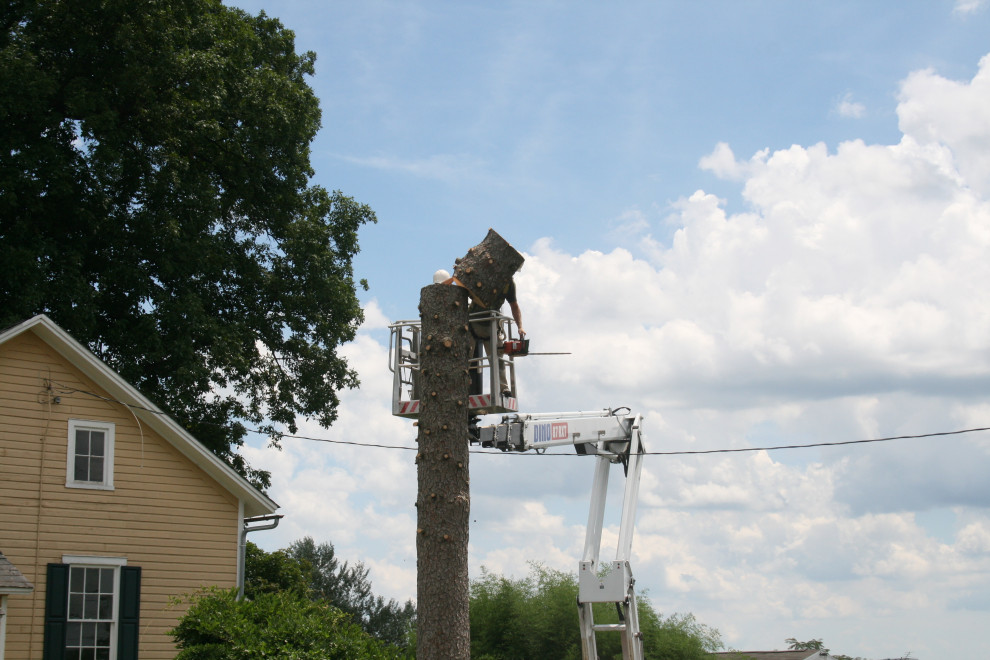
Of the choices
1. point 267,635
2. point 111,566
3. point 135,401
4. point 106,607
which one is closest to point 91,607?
point 106,607

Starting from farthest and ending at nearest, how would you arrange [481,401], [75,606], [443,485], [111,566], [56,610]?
[111,566] → [75,606] → [56,610] → [481,401] → [443,485]

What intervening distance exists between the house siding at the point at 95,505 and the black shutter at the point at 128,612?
0.59 feet

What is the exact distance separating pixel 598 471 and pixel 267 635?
16.6 ft

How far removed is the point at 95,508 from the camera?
15.6 meters

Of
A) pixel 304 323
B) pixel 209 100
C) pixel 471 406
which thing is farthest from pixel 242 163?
pixel 471 406

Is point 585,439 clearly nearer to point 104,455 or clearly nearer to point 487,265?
point 487,265

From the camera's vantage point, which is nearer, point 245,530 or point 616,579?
point 616,579

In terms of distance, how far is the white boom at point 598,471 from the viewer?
1312 cm

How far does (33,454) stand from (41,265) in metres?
5.14

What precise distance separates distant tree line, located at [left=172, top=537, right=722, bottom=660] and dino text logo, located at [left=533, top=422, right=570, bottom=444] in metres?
3.18

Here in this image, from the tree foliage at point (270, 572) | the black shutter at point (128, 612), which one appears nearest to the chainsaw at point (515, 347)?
the black shutter at point (128, 612)

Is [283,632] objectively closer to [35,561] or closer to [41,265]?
[35,561]

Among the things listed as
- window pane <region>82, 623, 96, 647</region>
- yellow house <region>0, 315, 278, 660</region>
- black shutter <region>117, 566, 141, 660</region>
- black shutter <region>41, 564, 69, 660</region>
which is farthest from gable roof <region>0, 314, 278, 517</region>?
window pane <region>82, 623, 96, 647</region>

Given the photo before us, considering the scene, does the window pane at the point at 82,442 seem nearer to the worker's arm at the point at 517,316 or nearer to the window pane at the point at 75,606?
the window pane at the point at 75,606
